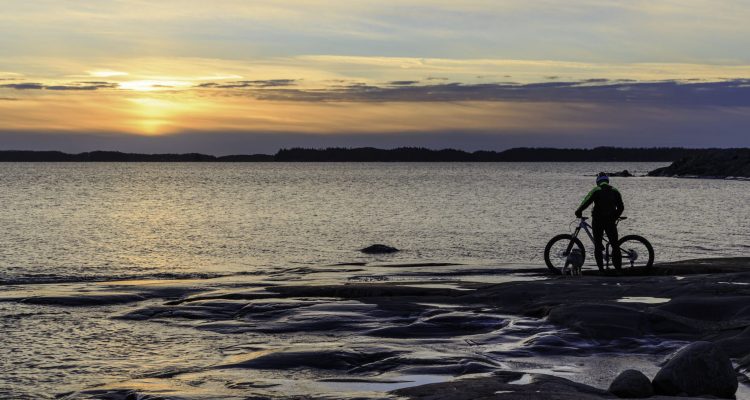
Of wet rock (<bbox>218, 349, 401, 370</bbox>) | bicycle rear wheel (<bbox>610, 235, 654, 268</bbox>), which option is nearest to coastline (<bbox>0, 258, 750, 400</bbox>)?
wet rock (<bbox>218, 349, 401, 370</bbox>)

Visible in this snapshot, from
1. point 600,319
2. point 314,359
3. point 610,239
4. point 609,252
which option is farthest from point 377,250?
point 314,359

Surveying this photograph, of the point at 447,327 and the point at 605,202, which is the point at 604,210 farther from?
the point at 447,327

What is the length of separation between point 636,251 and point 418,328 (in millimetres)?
10076

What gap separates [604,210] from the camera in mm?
23672

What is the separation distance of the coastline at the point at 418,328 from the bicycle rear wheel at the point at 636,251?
446mm

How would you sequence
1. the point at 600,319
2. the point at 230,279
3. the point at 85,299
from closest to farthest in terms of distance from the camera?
1. the point at 600,319
2. the point at 85,299
3. the point at 230,279

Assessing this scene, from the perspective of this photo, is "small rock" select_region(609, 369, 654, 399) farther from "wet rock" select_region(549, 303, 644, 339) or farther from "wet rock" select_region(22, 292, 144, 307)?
"wet rock" select_region(22, 292, 144, 307)

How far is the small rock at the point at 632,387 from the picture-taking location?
11.3 metres

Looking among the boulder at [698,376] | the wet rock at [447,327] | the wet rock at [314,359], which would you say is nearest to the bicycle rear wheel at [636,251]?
the wet rock at [447,327]

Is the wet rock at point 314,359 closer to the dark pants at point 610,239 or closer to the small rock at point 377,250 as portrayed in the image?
the dark pants at point 610,239

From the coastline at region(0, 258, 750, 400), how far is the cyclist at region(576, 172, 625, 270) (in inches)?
32.7

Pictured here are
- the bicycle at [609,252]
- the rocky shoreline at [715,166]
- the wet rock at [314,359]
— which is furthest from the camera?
the rocky shoreline at [715,166]

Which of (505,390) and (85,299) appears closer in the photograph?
(505,390)

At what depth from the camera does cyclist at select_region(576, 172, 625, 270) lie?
23.4 m
